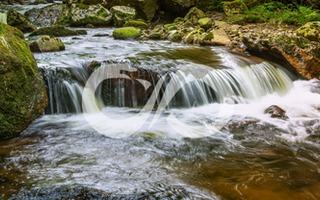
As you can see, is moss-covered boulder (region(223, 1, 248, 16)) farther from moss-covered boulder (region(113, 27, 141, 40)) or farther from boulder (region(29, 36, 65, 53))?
boulder (region(29, 36, 65, 53))

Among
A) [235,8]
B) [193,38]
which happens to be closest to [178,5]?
Result: [235,8]

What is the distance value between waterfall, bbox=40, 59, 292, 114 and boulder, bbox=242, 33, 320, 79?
3.38 ft

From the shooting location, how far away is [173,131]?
12.8 feet

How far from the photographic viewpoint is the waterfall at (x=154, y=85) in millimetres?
4590

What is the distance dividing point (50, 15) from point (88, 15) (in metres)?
3.58

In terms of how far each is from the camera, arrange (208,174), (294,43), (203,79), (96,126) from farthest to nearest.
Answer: (294,43) < (203,79) < (96,126) < (208,174)

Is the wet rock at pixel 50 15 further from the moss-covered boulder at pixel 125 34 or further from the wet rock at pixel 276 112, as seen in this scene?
the wet rock at pixel 276 112

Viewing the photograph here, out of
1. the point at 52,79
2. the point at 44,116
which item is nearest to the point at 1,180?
the point at 44,116

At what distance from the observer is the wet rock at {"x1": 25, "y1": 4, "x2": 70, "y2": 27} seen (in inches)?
561

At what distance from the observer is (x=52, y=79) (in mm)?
4578

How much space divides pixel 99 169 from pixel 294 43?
20.9 feet

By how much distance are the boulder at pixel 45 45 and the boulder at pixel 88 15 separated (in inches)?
300

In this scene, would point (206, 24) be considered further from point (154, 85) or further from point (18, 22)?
point (18, 22)

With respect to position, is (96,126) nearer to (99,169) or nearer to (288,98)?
(99,169)
